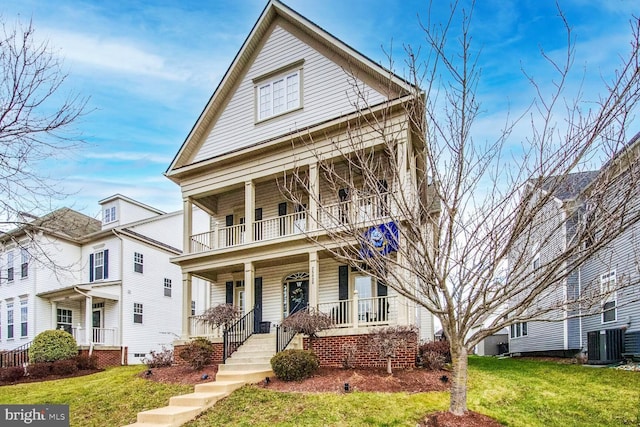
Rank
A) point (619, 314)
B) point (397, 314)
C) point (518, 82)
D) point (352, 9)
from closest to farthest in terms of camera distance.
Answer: point (518, 82), point (352, 9), point (397, 314), point (619, 314)

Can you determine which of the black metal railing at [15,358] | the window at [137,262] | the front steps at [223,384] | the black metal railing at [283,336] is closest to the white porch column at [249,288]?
the front steps at [223,384]

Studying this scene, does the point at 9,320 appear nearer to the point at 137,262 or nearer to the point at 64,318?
the point at 64,318

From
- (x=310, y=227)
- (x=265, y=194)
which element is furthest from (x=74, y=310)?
(x=310, y=227)

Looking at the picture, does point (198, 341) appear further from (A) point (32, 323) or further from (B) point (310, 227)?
(A) point (32, 323)

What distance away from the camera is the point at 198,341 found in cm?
1541

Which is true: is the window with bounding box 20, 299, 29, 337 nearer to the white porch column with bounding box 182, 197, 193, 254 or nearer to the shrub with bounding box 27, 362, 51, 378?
the shrub with bounding box 27, 362, 51, 378

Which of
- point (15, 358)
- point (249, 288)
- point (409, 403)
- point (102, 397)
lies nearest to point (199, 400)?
point (102, 397)

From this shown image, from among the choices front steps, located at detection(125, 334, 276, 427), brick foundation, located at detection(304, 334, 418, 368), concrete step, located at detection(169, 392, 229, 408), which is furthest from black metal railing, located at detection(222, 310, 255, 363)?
concrete step, located at detection(169, 392, 229, 408)

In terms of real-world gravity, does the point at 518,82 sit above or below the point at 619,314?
above

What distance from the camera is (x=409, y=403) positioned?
31.3ft

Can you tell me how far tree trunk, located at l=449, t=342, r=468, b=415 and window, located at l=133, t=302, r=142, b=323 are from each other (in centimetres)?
2107

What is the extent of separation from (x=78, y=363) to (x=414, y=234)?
60.0ft

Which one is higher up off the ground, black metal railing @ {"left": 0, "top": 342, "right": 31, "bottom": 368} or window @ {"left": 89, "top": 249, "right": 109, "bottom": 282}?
window @ {"left": 89, "top": 249, "right": 109, "bottom": 282}

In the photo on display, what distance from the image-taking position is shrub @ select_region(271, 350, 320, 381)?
12.1 m
